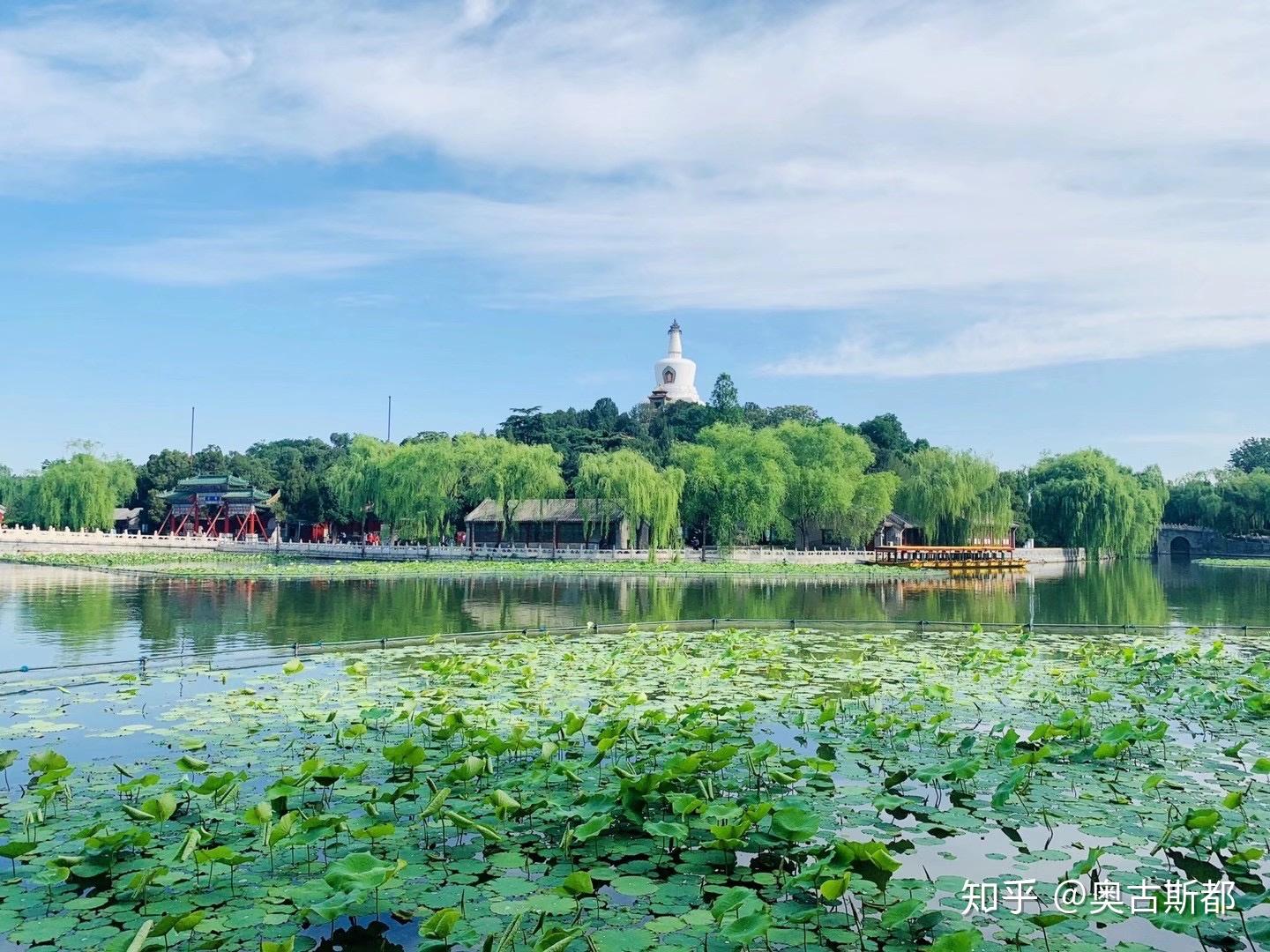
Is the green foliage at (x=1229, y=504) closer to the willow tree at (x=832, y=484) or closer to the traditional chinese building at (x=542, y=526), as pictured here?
the willow tree at (x=832, y=484)

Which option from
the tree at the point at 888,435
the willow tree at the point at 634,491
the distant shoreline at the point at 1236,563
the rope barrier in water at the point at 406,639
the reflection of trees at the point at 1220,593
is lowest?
the distant shoreline at the point at 1236,563

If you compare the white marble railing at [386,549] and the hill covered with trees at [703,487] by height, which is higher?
the hill covered with trees at [703,487]

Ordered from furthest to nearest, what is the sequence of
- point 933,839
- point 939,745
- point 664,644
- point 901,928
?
point 664,644 → point 939,745 → point 933,839 → point 901,928

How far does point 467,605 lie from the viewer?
21.6 metres

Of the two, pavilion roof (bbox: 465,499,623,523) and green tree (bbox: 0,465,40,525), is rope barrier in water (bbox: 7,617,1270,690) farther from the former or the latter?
green tree (bbox: 0,465,40,525)

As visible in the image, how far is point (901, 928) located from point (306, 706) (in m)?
6.13

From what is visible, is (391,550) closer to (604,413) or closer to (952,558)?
(952,558)

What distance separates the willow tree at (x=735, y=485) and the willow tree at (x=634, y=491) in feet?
3.77

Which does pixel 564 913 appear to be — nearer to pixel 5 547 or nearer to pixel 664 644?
pixel 664 644

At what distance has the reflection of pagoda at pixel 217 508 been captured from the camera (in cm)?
5344

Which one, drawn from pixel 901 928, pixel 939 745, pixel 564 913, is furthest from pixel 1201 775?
pixel 564 913

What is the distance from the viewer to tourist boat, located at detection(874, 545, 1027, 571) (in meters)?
40.8

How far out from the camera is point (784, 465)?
1651 inches

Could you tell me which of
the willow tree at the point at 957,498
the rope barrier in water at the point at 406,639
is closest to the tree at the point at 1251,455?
the willow tree at the point at 957,498
